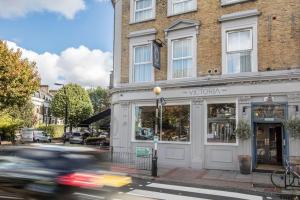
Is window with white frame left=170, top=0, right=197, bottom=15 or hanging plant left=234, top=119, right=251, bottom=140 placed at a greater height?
window with white frame left=170, top=0, right=197, bottom=15

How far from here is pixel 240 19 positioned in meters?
16.3

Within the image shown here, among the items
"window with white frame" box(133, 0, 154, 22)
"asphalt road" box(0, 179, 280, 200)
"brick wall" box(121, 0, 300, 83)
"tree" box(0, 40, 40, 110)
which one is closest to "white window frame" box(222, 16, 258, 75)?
"brick wall" box(121, 0, 300, 83)

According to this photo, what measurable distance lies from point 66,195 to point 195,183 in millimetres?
7743

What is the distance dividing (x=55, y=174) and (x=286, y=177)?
8982 millimetres

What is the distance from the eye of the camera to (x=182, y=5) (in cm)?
1833

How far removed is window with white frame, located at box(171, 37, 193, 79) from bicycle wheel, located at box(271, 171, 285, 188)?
6753 millimetres

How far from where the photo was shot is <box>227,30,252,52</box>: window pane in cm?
1627

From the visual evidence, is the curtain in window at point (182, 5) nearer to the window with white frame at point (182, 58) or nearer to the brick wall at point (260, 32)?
the brick wall at point (260, 32)

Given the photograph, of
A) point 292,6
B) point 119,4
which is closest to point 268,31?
point 292,6

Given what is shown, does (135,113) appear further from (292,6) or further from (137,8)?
(292,6)

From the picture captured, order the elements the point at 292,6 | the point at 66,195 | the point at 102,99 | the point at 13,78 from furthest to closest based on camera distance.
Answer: the point at 102,99
the point at 13,78
the point at 292,6
the point at 66,195

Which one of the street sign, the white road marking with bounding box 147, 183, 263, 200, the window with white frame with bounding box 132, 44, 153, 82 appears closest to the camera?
the white road marking with bounding box 147, 183, 263, 200

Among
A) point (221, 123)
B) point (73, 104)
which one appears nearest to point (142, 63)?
point (221, 123)

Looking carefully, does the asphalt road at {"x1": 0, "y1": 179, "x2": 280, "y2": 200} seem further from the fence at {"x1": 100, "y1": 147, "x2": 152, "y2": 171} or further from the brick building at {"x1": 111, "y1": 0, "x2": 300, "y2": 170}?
the brick building at {"x1": 111, "y1": 0, "x2": 300, "y2": 170}
